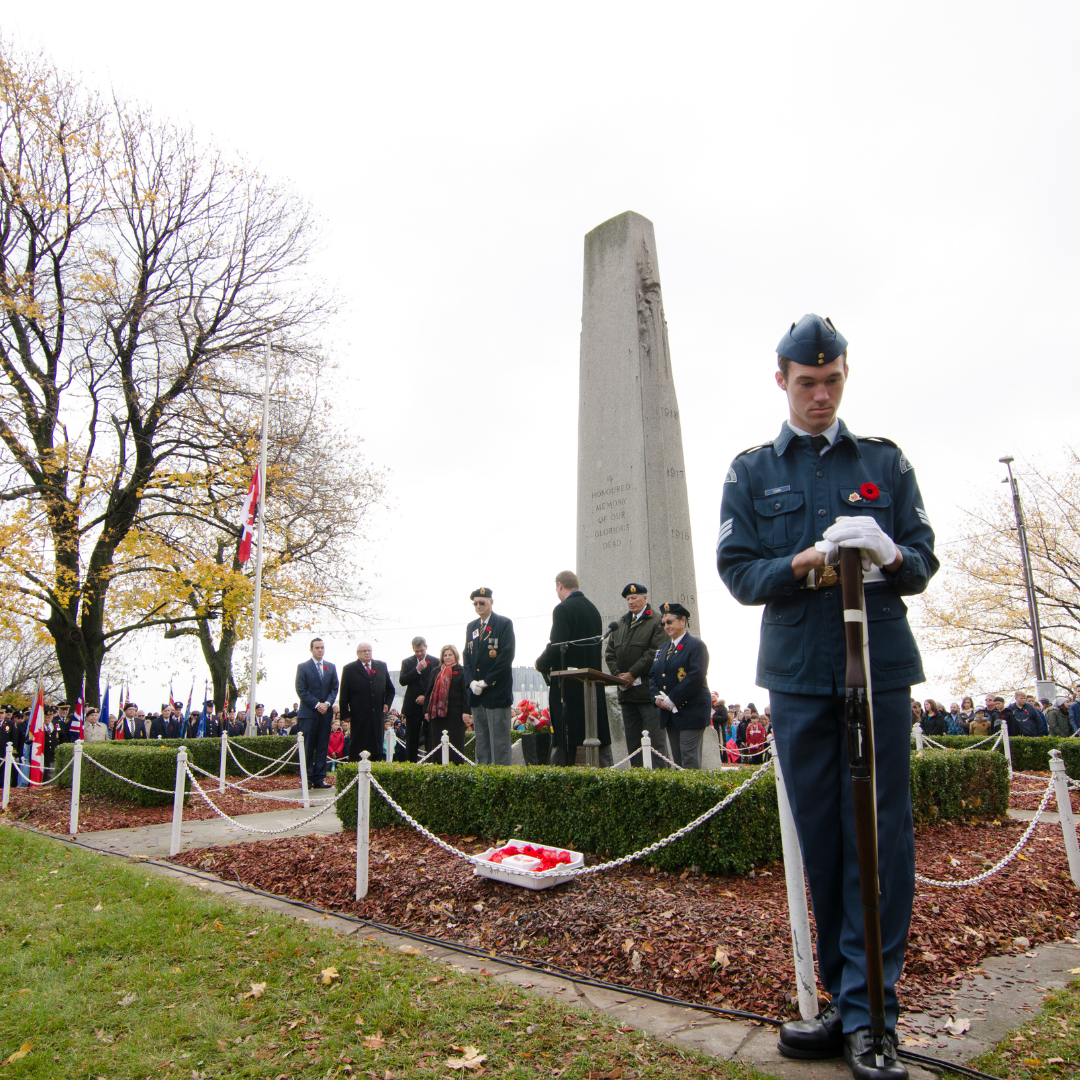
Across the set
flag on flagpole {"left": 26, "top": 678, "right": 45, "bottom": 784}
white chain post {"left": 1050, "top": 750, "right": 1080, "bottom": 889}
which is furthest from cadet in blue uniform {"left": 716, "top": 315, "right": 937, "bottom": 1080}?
flag on flagpole {"left": 26, "top": 678, "right": 45, "bottom": 784}

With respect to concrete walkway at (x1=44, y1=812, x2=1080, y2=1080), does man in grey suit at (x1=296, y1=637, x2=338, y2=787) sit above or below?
above

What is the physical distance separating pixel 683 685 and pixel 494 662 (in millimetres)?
2280

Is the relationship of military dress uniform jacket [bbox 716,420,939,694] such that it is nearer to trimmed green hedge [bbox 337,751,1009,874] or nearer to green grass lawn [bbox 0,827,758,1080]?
green grass lawn [bbox 0,827,758,1080]

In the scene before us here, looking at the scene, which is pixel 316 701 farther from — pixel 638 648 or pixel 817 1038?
pixel 817 1038

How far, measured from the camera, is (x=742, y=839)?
5.44 meters

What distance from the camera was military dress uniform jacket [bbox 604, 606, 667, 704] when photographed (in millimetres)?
8484

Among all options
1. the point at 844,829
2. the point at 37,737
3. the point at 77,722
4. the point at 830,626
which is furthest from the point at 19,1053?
the point at 77,722

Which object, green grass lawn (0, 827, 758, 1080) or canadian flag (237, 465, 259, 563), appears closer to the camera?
green grass lawn (0, 827, 758, 1080)

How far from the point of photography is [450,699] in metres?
11.9

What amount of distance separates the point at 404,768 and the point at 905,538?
607cm

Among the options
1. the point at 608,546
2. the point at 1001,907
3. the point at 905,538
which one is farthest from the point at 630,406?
the point at 905,538

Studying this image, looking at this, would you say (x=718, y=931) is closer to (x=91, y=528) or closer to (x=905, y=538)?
(x=905, y=538)

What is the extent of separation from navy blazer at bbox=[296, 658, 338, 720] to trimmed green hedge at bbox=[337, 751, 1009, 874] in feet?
18.6

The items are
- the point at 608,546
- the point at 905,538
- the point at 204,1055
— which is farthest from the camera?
the point at 608,546
